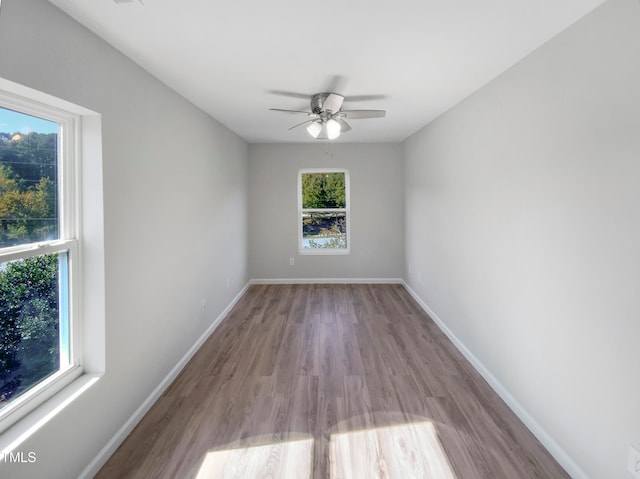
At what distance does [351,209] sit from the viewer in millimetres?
5352

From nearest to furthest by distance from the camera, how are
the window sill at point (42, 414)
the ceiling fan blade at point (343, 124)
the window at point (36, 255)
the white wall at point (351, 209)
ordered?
the window sill at point (42, 414)
the window at point (36, 255)
the ceiling fan blade at point (343, 124)
the white wall at point (351, 209)

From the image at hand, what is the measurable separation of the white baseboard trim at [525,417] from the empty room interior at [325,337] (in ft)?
0.05

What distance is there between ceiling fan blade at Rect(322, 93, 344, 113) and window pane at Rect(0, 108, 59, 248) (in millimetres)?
1859

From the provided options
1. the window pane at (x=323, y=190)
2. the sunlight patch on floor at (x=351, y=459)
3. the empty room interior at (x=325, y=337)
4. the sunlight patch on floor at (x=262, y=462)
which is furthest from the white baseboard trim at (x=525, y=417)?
the window pane at (x=323, y=190)

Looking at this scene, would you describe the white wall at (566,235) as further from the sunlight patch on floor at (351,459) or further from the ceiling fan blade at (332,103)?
the ceiling fan blade at (332,103)

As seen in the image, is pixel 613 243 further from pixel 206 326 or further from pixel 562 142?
pixel 206 326

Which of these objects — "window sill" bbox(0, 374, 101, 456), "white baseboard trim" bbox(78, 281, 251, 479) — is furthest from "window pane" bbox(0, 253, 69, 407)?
"white baseboard trim" bbox(78, 281, 251, 479)

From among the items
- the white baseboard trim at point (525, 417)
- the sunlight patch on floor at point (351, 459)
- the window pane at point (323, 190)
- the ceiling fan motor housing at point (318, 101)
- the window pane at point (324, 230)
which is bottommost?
the sunlight patch on floor at point (351, 459)

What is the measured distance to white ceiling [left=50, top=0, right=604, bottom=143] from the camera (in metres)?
1.50

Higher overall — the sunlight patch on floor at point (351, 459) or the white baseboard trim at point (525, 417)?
the white baseboard trim at point (525, 417)

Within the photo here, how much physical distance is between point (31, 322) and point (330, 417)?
178 centimetres

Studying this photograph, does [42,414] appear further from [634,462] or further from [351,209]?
[351,209]

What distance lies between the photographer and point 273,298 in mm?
4668

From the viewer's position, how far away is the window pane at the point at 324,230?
5.47 meters
